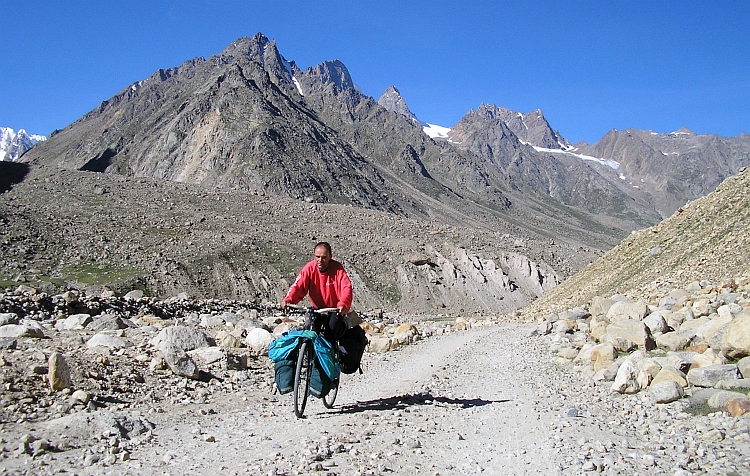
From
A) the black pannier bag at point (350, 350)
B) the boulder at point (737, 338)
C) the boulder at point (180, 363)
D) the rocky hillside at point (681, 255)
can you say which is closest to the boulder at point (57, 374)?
the boulder at point (180, 363)

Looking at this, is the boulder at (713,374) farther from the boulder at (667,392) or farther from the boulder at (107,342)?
the boulder at (107,342)

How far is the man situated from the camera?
27.7 feet

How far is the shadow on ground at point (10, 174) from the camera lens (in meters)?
56.7

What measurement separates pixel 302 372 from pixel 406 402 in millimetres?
1796

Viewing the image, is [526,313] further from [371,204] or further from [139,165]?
[139,165]

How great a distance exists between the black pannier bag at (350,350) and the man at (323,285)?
0.28m

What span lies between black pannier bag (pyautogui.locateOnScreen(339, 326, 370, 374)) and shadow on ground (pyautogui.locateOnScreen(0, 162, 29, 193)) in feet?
185

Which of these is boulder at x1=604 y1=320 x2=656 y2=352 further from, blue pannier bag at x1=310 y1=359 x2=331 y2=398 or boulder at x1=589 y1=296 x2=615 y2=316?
blue pannier bag at x1=310 y1=359 x2=331 y2=398

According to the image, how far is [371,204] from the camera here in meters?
136

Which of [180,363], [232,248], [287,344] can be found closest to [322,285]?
[287,344]

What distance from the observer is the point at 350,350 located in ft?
28.8

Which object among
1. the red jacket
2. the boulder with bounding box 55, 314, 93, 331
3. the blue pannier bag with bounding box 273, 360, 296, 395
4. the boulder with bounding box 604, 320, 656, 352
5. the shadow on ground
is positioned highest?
the shadow on ground

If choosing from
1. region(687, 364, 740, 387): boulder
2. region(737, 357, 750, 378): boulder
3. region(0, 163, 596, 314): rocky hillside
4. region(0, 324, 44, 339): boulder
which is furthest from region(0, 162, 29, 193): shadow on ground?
region(737, 357, 750, 378): boulder

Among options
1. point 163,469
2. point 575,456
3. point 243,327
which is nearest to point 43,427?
point 163,469
